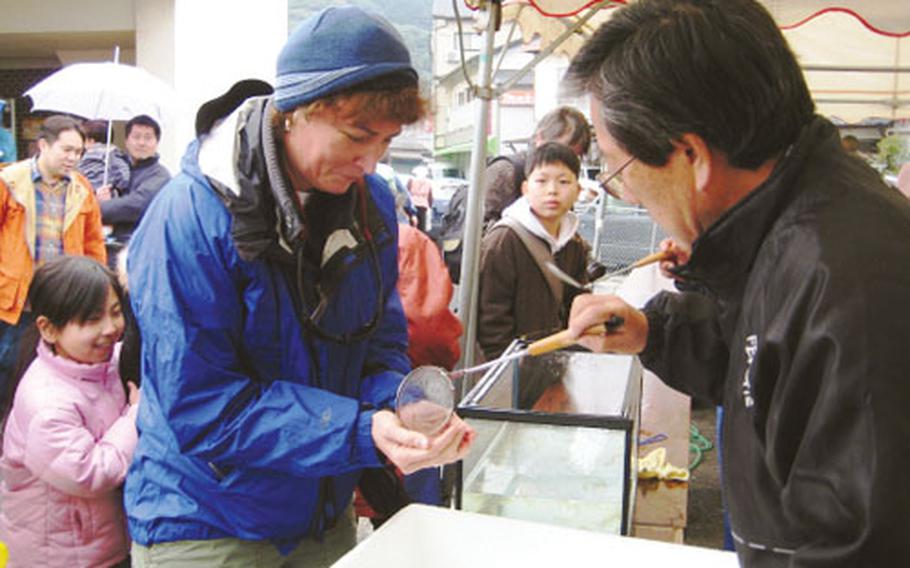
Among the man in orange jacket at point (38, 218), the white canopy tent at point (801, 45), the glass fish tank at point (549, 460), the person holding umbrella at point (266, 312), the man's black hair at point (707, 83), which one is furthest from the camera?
the man in orange jacket at point (38, 218)

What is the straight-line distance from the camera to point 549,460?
1946 millimetres

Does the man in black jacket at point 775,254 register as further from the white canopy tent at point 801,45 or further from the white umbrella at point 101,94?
the white umbrella at point 101,94

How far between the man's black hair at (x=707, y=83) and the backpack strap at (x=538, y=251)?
2189mm

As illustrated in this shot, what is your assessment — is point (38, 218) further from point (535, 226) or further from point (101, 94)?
point (535, 226)

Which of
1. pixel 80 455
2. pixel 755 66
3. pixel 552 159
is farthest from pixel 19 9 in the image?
pixel 755 66

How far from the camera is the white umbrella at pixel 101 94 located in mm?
5402

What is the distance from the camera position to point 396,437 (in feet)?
4.37

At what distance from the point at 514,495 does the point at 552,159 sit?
1.61 m

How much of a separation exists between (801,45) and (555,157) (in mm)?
4084

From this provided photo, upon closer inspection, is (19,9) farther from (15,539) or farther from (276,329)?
(276,329)

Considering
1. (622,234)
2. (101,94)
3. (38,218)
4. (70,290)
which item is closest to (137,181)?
(101,94)

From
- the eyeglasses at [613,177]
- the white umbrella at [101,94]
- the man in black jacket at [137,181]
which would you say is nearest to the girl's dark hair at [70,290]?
the eyeglasses at [613,177]

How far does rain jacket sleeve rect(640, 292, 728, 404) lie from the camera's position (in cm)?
143

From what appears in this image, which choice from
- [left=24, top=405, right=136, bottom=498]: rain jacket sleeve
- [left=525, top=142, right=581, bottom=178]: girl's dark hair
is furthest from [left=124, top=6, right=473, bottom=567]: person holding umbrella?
[left=525, top=142, right=581, bottom=178]: girl's dark hair
